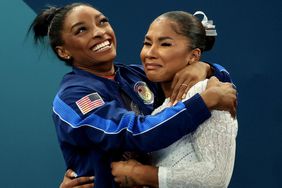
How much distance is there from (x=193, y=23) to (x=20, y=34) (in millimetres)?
1460

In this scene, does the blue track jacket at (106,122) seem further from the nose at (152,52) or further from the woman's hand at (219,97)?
the nose at (152,52)

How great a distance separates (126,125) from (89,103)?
0.43 feet

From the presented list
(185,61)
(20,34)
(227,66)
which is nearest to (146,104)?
(185,61)

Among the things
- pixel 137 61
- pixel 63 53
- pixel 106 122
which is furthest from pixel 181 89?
pixel 137 61

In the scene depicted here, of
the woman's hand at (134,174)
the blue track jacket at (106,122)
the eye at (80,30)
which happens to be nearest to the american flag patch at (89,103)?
the blue track jacket at (106,122)

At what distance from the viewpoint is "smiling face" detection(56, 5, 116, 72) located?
163 centimetres

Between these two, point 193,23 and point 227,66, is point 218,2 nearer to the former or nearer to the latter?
point 227,66

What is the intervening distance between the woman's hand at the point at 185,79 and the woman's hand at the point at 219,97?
66 millimetres

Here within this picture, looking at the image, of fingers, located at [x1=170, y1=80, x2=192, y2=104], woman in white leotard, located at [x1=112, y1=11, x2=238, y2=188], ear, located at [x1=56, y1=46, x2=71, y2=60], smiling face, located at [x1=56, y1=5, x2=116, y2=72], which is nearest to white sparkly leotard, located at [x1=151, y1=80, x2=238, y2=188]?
woman in white leotard, located at [x1=112, y1=11, x2=238, y2=188]

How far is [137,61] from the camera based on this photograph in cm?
267

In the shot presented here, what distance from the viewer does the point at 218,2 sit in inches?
104

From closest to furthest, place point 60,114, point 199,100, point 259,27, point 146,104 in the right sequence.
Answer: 1. point 199,100
2. point 60,114
3. point 146,104
4. point 259,27

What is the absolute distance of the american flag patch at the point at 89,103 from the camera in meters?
1.41

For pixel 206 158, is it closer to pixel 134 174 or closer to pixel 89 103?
pixel 134 174
